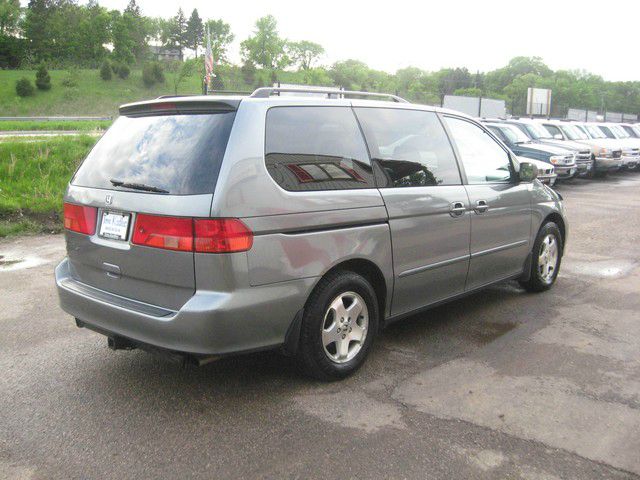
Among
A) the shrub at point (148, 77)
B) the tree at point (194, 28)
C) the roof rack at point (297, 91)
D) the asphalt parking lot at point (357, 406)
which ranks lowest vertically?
the asphalt parking lot at point (357, 406)

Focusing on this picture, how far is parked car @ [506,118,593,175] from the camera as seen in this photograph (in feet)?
59.3

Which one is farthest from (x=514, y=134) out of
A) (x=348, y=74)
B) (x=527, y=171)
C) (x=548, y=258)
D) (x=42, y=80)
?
(x=348, y=74)

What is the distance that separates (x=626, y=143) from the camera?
75.6 ft

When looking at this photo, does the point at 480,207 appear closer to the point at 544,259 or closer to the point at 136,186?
the point at 544,259

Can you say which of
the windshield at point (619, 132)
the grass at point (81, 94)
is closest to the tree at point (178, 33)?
the grass at point (81, 94)

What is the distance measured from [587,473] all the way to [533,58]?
16133 centimetres

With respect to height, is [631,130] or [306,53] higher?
[306,53]

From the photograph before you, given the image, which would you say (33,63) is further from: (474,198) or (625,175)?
(474,198)

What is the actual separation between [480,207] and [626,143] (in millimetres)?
21095

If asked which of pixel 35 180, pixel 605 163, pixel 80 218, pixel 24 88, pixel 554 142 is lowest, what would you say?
pixel 35 180

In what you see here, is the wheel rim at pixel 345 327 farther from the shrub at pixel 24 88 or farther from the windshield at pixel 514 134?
the shrub at pixel 24 88

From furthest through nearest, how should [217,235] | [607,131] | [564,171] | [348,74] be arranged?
[348,74], [607,131], [564,171], [217,235]

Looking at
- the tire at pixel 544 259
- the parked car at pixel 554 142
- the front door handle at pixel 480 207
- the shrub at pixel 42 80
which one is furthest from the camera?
the shrub at pixel 42 80

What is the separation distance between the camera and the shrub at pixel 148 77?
2990 inches
